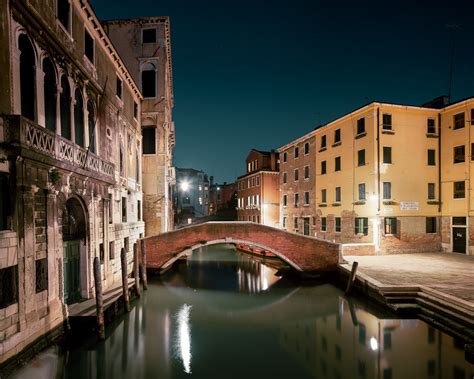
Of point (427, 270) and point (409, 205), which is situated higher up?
point (409, 205)

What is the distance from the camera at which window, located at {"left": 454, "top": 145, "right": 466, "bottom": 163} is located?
15788 millimetres

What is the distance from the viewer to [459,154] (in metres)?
16.0

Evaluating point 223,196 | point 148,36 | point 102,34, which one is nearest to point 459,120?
point 102,34

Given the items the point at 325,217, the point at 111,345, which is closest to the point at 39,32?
the point at 111,345

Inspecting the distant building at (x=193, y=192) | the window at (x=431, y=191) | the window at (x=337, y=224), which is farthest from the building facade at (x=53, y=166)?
the distant building at (x=193, y=192)

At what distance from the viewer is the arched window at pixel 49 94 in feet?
26.5

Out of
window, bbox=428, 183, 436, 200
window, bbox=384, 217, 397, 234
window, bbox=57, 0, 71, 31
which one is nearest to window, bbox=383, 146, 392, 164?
window, bbox=428, 183, 436, 200

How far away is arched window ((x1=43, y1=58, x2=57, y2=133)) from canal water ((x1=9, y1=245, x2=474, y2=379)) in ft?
19.9

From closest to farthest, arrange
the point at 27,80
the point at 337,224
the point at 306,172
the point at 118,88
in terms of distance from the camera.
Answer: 1. the point at 27,80
2. the point at 118,88
3. the point at 337,224
4. the point at 306,172

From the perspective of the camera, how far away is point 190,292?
13977 millimetres

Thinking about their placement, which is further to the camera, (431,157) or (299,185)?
(299,185)

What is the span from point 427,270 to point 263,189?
16943 mm

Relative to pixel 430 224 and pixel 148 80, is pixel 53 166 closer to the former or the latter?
pixel 148 80

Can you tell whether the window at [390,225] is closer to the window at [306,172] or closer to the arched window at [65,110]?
the window at [306,172]
